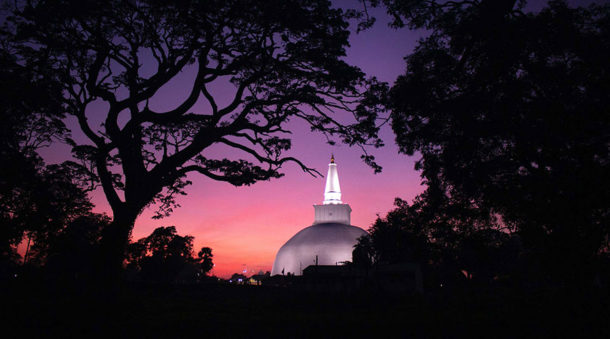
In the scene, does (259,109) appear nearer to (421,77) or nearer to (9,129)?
(421,77)

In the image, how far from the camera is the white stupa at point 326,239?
82.2 metres

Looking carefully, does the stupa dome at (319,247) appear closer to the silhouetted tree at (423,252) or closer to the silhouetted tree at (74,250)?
the silhouetted tree at (423,252)

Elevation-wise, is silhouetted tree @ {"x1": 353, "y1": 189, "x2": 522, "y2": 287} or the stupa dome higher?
the stupa dome

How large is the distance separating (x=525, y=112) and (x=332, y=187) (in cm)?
8457

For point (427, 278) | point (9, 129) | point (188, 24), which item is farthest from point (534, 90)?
point (427, 278)

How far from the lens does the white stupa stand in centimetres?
8225

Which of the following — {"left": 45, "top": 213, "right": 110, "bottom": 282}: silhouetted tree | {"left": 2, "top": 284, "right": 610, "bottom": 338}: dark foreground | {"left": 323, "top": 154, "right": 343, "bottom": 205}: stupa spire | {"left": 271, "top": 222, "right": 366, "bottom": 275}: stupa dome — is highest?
{"left": 323, "top": 154, "right": 343, "bottom": 205}: stupa spire

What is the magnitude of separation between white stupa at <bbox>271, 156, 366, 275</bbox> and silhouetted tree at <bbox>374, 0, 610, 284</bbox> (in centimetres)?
6761

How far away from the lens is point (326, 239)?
8500 centimetres

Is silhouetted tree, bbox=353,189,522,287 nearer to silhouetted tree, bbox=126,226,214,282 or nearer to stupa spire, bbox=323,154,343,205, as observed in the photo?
silhouetted tree, bbox=126,226,214,282

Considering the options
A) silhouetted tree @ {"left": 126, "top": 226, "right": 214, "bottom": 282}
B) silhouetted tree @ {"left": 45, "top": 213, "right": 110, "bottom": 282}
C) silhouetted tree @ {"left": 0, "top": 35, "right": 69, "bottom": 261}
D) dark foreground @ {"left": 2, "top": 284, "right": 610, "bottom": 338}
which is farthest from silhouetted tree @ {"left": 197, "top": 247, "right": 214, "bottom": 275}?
dark foreground @ {"left": 2, "top": 284, "right": 610, "bottom": 338}

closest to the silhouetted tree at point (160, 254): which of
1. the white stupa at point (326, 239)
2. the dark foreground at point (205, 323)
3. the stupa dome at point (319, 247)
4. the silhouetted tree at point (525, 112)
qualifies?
the white stupa at point (326, 239)

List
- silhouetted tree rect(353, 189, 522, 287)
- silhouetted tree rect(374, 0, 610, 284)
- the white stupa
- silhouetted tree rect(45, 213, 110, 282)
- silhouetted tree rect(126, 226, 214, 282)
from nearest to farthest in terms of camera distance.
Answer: silhouetted tree rect(374, 0, 610, 284), silhouetted tree rect(45, 213, 110, 282), silhouetted tree rect(353, 189, 522, 287), silhouetted tree rect(126, 226, 214, 282), the white stupa

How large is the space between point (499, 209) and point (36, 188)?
998 inches
